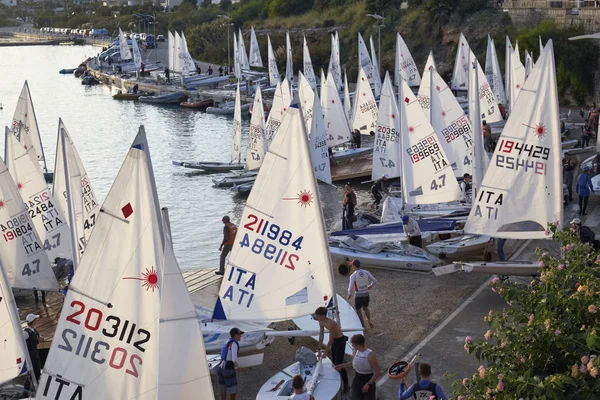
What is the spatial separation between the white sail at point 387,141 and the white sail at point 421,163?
4.21 metres

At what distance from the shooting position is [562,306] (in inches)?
365

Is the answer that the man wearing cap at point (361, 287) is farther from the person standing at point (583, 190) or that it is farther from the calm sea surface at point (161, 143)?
the calm sea surface at point (161, 143)

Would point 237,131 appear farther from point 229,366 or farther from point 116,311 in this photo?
point 116,311

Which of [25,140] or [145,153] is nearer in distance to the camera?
[145,153]

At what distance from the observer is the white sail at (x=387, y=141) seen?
82.7 ft

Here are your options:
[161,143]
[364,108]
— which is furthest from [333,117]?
[161,143]

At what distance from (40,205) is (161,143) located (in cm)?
2605

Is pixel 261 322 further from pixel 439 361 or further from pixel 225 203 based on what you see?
pixel 225 203

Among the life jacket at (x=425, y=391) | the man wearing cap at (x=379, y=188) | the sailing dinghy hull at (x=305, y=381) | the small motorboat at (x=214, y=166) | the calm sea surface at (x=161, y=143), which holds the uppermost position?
the life jacket at (x=425, y=391)

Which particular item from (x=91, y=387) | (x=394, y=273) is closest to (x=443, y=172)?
(x=394, y=273)

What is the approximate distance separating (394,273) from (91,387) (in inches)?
352

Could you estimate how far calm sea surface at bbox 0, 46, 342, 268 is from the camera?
27.5 meters

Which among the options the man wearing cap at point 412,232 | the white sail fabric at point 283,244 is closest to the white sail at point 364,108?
the man wearing cap at point 412,232

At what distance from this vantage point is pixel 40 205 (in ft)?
61.1
